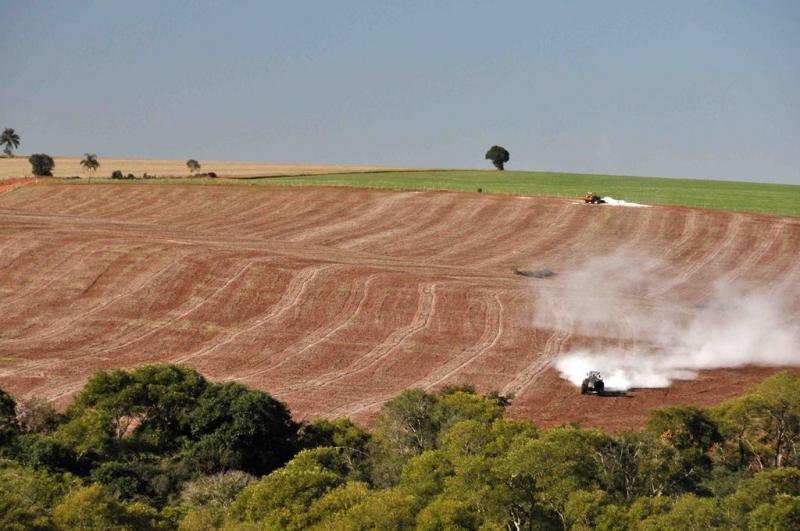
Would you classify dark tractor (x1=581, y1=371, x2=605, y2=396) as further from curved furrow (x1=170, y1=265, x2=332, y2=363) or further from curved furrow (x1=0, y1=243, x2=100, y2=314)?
curved furrow (x1=0, y1=243, x2=100, y2=314)

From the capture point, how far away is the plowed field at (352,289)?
70.9m

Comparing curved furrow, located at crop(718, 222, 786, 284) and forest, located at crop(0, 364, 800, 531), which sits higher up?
curved furrow, located at crop(718, 222, 786, 284)

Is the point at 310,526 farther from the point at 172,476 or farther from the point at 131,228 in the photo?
the point at 131,228

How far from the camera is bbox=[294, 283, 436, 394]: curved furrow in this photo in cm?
7144

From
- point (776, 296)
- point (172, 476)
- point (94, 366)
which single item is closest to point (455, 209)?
point (776, 296)

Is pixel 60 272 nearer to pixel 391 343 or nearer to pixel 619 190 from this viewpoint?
pixel 391 343

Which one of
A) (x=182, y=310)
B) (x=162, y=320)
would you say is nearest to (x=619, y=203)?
(x=182, y=310)

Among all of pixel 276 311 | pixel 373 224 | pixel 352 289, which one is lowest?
pixel 276 311

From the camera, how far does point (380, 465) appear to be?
46562 millimetres

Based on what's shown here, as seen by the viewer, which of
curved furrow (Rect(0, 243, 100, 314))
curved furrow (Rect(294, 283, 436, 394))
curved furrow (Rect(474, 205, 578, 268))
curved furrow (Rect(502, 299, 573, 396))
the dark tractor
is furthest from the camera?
curved furrow (Rect(474, 205, 578, 268))

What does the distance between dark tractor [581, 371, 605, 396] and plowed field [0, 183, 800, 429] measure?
88 cm

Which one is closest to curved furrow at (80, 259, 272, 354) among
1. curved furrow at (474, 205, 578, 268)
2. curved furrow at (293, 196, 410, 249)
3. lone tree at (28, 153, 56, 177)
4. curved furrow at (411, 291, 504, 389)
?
curved furrow at (411, 291, 504, 389)

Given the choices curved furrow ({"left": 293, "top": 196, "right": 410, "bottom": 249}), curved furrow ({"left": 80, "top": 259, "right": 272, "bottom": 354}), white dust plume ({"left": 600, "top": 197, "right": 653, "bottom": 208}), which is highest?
white dust plume ({"left": 600, "top": 197, "right": 653, "bottom": 208})

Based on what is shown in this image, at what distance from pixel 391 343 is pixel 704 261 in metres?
49.0
